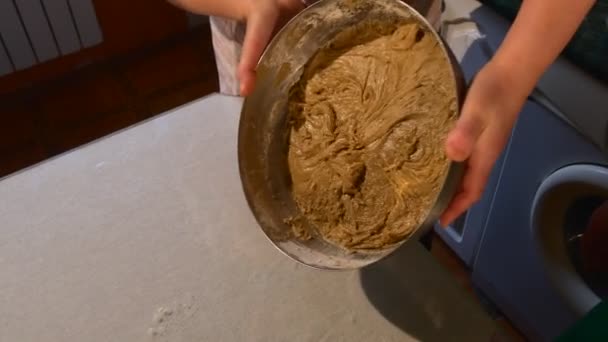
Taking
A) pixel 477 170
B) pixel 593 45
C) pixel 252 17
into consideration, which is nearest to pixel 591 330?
pixel 477 170

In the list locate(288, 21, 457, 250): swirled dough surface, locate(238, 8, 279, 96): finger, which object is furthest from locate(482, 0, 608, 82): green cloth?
locate(238, 8, 279, 96): finger

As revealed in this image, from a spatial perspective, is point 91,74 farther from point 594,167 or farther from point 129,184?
point 594,167

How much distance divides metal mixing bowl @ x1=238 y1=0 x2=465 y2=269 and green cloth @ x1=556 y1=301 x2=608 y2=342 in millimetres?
182

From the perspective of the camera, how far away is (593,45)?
0.70 metres

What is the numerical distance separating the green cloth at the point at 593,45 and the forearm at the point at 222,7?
1.22 ft

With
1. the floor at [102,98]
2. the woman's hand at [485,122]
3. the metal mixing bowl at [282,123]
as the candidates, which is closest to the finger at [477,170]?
the woman's hand at [485,122]

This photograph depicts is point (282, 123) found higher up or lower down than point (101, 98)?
higher up

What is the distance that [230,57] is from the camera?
2.81 ft

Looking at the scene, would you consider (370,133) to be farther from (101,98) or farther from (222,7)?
(101,98)

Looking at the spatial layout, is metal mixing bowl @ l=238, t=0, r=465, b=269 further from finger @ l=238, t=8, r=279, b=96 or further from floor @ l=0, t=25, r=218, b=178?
floor @ l=0, t=25, r=218, b=178

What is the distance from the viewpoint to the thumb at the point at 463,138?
458mm

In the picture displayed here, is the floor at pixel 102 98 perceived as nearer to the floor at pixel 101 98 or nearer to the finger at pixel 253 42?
the floor at pixel 101 98

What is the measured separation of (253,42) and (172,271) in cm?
26

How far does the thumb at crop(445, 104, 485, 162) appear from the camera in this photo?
0.46 metres
